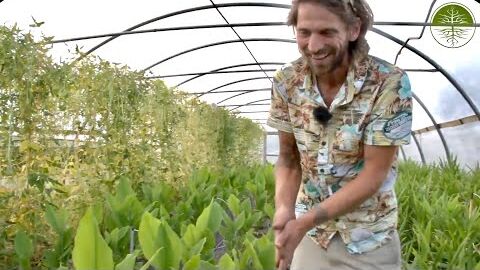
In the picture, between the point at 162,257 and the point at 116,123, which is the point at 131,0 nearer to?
the point at 116,123

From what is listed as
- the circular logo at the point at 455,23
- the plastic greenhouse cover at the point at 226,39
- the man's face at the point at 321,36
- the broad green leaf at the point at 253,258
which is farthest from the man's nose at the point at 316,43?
the circular logo at the point at 455,23

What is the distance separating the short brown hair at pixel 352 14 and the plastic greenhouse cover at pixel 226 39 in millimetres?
2577

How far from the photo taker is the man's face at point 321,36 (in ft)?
3.42

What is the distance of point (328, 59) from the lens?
1.08 metres

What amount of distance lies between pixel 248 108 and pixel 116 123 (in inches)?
447

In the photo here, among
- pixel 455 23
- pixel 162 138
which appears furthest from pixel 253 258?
pixel 455 23

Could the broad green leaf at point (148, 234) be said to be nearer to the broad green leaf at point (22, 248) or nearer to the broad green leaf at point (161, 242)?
the broad green leaf at point (161, 242)

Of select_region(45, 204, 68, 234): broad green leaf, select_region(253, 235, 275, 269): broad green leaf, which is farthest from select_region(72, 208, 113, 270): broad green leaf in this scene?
select_region(45, 204, 68, 234): broad green leaf

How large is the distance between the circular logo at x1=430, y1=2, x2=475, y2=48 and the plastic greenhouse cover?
7 cm

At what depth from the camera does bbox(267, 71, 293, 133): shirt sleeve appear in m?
1.25

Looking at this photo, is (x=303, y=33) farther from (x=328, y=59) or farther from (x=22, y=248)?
(x=22, y=248)

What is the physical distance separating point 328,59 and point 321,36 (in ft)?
0.17

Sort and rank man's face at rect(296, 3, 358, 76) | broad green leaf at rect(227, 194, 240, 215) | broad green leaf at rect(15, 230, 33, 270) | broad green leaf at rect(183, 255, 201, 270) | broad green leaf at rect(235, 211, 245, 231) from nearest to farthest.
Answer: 1. man's face at rect(296, 3, 358, 76)
2. broad green leaf at rect(183, 255, 201, 270)
3. broad green leaf at rect(15, 230, 33, 270)
4. broad green leaf at rect(235, 211, 245, 231)
5. broad green leaf at rect(227, 194, 240, 215)

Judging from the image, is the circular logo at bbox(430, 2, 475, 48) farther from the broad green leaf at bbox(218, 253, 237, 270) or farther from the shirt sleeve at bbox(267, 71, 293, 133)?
the broad green leaf at bbox(218, 253, 237, 270)
